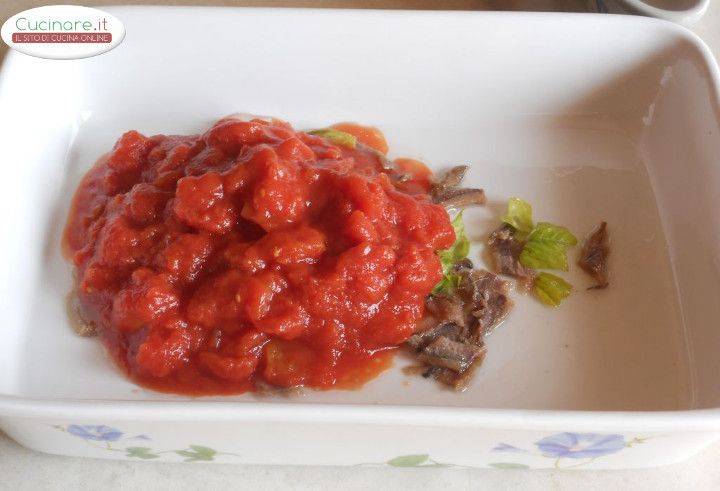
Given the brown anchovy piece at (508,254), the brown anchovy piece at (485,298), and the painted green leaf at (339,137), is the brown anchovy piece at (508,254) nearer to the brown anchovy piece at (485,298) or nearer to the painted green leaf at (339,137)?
the brown anchovy piece at (485,298)

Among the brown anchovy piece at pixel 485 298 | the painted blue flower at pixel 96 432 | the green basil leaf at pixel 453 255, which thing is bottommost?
the painted blue flower at pixel 96 432

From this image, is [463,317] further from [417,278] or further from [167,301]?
[167,301]

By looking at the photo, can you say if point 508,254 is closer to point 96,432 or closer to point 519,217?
point 519,217

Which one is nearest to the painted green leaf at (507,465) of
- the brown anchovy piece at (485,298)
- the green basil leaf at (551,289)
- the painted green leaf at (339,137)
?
the brown anchovy piece at (485,298)

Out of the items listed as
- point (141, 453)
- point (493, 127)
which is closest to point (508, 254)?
point (493, 127)

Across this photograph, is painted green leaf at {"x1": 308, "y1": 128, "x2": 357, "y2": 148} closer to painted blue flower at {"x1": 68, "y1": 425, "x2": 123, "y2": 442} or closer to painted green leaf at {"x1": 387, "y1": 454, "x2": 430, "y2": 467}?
painted green leaf at {"x1": 387, "y1": 454, "x2": 430, "y2": 467}

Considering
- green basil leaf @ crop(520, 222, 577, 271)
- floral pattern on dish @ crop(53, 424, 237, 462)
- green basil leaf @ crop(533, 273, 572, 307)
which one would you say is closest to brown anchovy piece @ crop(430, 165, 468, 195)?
green basil leaf @ crop(520, 222, 577, 271)

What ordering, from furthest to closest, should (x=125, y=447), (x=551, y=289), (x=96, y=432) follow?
(x=551, y=289) < (x=125, y=447) < (x=96, y=432)
